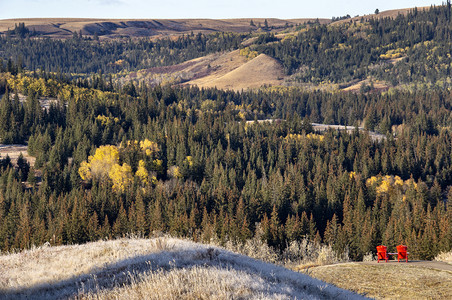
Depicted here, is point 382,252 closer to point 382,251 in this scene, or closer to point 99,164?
point 382,251

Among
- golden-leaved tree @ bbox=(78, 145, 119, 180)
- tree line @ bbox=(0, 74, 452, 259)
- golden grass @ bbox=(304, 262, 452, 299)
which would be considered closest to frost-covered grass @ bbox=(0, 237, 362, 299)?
golden grass @ bbox=(304, 262, 452, 299)

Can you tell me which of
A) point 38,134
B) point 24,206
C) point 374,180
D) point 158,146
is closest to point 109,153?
point 158,146

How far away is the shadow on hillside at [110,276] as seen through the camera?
50.3ft

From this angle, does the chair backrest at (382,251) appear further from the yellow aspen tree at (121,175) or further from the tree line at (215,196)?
the yellow aspen tree at (121,175)

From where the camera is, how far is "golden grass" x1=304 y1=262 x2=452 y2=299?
70.8 ft

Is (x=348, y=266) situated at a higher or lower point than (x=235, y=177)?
higher

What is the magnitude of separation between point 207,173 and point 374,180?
6352cm

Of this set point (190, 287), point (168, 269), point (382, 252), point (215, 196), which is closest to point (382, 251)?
point (382, 252)

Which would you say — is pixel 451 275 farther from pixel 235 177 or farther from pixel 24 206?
pixel 235 177

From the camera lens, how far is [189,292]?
45.3ft

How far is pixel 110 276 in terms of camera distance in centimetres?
1672

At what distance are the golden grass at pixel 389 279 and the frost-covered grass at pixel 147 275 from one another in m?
4.88

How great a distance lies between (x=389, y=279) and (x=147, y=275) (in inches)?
537

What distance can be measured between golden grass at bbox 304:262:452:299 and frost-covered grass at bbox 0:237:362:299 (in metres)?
4.88
